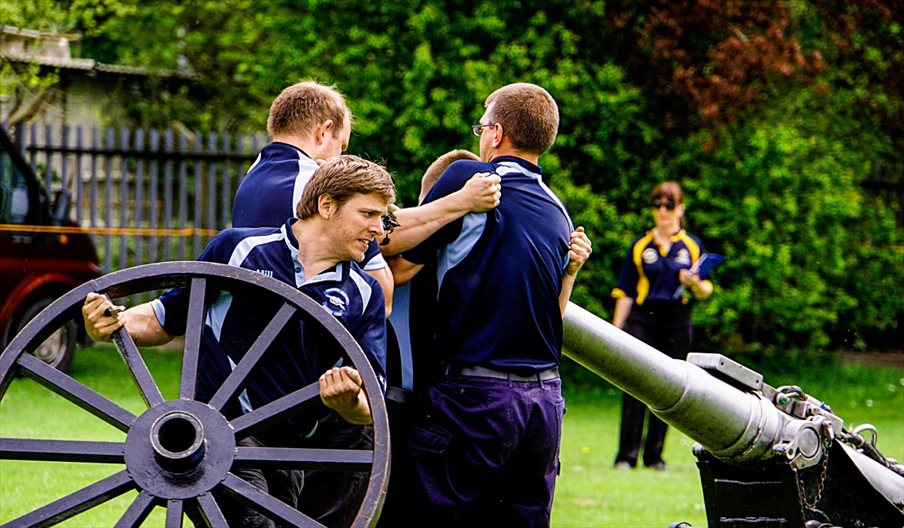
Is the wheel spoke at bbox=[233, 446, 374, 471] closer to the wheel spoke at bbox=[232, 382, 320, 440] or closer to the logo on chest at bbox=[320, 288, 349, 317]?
the wheel spoke at bbox=[232, 382, 320, 440]

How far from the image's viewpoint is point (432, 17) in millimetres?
15438

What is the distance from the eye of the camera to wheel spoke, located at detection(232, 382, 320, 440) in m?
3.82

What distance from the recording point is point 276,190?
4.80 metres

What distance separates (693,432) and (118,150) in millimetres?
12489

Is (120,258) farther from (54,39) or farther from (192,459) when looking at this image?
(192,459)

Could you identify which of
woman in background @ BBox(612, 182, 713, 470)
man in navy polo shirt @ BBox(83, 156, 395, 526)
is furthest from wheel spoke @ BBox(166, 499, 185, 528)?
woman in background @ BBox(612, 182, 713, 470)

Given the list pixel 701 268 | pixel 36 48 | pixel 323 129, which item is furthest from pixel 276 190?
pixel 36 48

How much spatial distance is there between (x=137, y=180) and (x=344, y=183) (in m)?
12.9

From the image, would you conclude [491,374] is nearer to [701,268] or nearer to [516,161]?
[516,161]

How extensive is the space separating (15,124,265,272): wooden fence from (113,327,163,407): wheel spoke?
1272 centimetres

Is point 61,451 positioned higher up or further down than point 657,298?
higher up

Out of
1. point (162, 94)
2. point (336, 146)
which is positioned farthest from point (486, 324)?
point (162, 94)

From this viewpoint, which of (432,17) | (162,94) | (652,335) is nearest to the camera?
(652,335)

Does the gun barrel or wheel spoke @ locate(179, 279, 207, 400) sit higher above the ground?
wheel spoke @ locate(179, 279, 207, 400)
